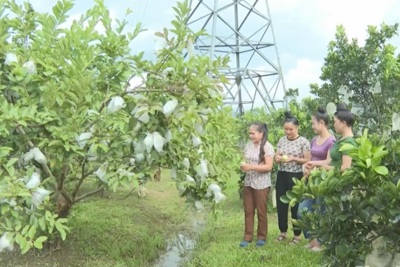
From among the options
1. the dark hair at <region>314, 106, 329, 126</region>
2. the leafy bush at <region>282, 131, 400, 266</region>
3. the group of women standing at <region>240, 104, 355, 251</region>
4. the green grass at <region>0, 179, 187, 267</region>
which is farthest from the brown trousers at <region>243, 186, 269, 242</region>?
the leafy bush at <region>282, 131, 400, 266</region>

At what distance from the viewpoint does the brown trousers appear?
5570mm

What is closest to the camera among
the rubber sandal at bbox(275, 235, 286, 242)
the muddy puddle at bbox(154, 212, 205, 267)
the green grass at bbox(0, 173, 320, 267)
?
the green grass at bbox(0, 173, 320, 267)

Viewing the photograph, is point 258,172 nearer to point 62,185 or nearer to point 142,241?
point 142,241

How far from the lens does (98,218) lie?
23.5 feet

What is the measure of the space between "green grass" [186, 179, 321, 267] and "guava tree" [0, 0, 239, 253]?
0.85m

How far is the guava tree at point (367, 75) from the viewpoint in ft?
16.2

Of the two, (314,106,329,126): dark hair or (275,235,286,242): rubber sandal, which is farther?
(275,235,286,242): rubber sandal

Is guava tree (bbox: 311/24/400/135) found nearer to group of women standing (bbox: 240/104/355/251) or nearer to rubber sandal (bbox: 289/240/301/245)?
group of women standing (bbox: 240/104/355/251)

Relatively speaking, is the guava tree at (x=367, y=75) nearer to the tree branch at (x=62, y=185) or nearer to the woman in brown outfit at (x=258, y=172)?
the woman in brown outfit at (x=258, y=172)

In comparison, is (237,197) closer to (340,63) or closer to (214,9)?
(340,63)

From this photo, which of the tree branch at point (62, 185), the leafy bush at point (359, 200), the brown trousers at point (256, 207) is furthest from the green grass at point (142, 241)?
the leafy bush at point (359, 200)

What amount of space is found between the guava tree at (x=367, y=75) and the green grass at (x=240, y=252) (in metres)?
1.39

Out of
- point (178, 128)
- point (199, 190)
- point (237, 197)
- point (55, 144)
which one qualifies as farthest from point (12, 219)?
point (237, 197)

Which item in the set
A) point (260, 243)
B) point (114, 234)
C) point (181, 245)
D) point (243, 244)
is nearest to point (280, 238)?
point (260, 243)
